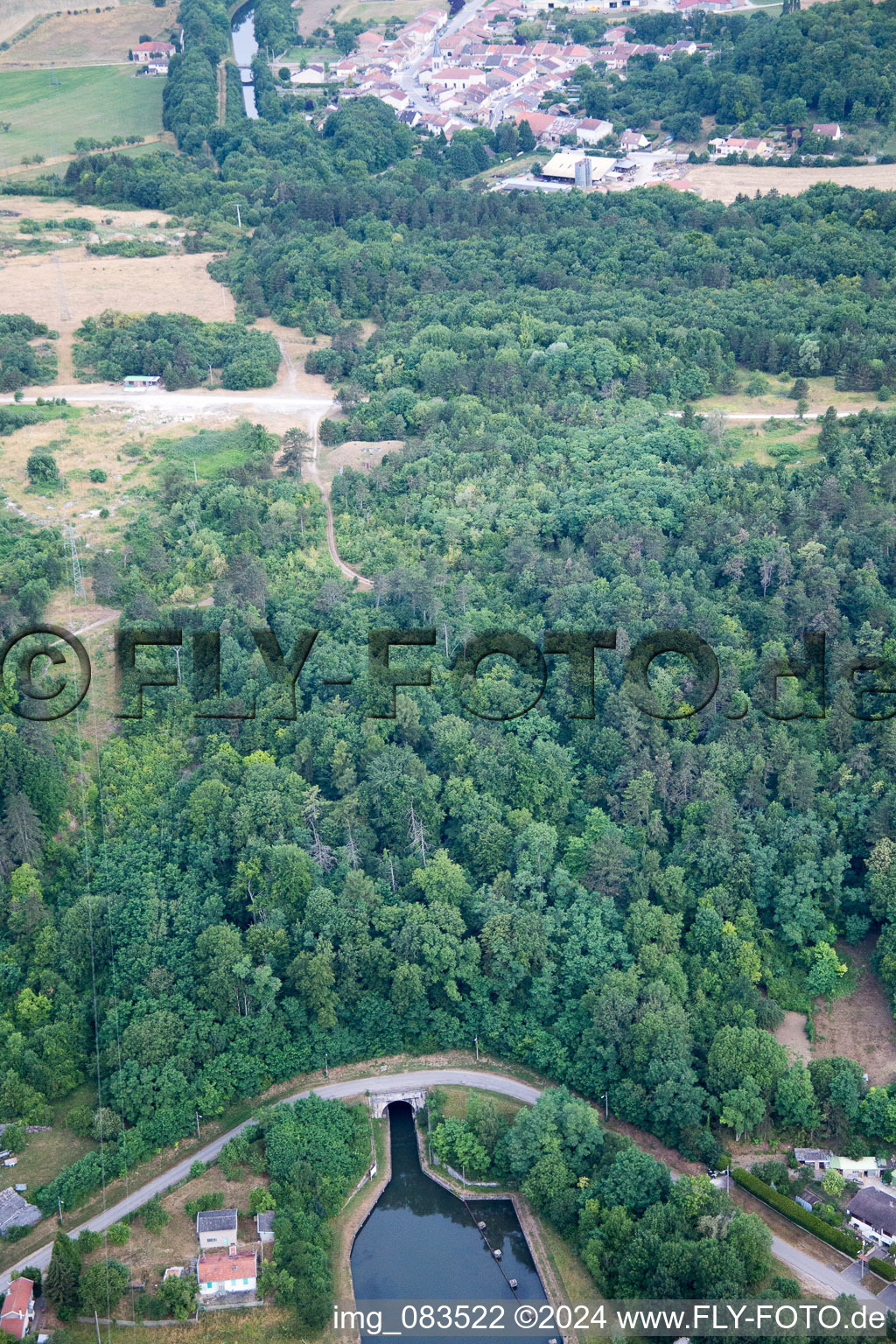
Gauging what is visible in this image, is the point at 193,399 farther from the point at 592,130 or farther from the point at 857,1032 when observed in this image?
the point at 857,1032

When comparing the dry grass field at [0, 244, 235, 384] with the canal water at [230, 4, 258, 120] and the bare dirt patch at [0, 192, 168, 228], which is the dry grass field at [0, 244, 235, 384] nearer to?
the bare dirt patch at [0, 192, 168, 228]

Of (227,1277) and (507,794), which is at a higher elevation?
(507,794)

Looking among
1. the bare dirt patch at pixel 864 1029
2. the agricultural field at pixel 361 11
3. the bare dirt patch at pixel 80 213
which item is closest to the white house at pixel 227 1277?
the bare dirt patch at pixel 864 1029

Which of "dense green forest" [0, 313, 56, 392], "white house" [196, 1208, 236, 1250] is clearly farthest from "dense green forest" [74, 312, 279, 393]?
"white house" [196, 1208, 236, 1250]

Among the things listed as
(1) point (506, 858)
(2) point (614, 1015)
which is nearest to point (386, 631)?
(1) point (506, 858)

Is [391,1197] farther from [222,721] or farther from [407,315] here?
[407,315]

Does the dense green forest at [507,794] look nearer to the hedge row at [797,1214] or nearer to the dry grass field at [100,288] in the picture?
the hedge row at [797,1214]

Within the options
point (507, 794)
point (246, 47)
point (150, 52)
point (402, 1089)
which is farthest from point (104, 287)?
point (402, 1089)

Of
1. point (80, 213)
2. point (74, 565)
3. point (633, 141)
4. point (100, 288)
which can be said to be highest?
point (633, 141)
